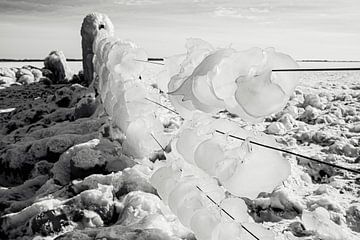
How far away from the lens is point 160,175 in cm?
249

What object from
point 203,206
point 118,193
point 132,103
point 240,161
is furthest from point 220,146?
point 132,103

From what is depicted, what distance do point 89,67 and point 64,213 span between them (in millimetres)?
8971

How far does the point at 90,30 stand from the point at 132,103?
8155mm

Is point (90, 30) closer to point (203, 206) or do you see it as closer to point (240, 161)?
point (203, 206)

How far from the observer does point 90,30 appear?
10.9 metres

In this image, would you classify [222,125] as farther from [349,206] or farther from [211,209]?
[349,206]

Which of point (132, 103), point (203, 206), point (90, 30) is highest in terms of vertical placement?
point (90, 30)

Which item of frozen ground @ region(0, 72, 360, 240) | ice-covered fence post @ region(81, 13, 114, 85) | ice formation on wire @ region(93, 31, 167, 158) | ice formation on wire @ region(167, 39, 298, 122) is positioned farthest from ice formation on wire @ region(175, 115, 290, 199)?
ice-covered fence post @ region(81, 13, 114, 85)

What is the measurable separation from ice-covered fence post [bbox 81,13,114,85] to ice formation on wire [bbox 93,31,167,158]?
21.1 feet

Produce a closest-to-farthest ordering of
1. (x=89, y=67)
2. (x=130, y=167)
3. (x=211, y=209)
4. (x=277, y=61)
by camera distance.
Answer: (x=277, y=61), (x=211, y=209), (x=130, y=167), (x=89, y=67)

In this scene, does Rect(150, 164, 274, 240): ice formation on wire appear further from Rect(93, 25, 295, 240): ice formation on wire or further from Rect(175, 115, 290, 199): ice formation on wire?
Rect(175, 115, 290, 199): ice formation on wire

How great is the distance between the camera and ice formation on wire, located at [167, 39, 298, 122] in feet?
4.43

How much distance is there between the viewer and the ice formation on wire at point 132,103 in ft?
10.7

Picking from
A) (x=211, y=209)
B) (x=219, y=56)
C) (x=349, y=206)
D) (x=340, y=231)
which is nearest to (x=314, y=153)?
(x=349, y=206)
